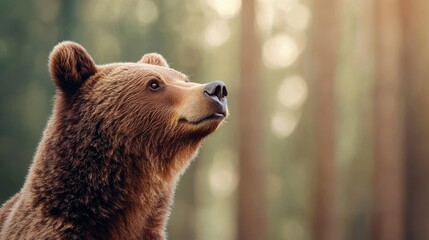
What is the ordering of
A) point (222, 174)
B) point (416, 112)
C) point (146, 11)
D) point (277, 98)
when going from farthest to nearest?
point (277, 98), point (222, 174), point (416, 112), point (146, 11)

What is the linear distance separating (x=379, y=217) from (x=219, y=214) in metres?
8.90

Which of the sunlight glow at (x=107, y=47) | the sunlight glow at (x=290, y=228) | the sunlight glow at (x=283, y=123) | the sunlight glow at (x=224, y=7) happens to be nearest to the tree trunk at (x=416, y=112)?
the sunlight glow at (x=224, y=7)

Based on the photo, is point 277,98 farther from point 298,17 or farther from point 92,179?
point 92,179

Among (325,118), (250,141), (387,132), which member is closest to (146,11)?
(325,118)

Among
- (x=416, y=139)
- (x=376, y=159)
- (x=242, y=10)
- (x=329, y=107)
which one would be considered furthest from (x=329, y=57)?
(x=416, y=139)

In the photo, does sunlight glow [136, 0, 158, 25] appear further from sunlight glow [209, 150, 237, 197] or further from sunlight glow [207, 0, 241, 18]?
sunlight glow [209, 150, 237, 197]

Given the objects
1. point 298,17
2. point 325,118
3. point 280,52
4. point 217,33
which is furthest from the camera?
point 280,52

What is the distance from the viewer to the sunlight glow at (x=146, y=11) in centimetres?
1321

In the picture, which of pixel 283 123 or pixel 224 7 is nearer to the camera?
pixel 224 7

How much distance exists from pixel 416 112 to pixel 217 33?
535 centimetres

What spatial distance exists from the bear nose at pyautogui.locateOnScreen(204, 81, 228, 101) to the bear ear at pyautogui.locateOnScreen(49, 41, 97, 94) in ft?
2.23

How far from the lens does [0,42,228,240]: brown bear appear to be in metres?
2.83

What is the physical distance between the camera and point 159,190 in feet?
10.0

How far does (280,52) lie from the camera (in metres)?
20.2
